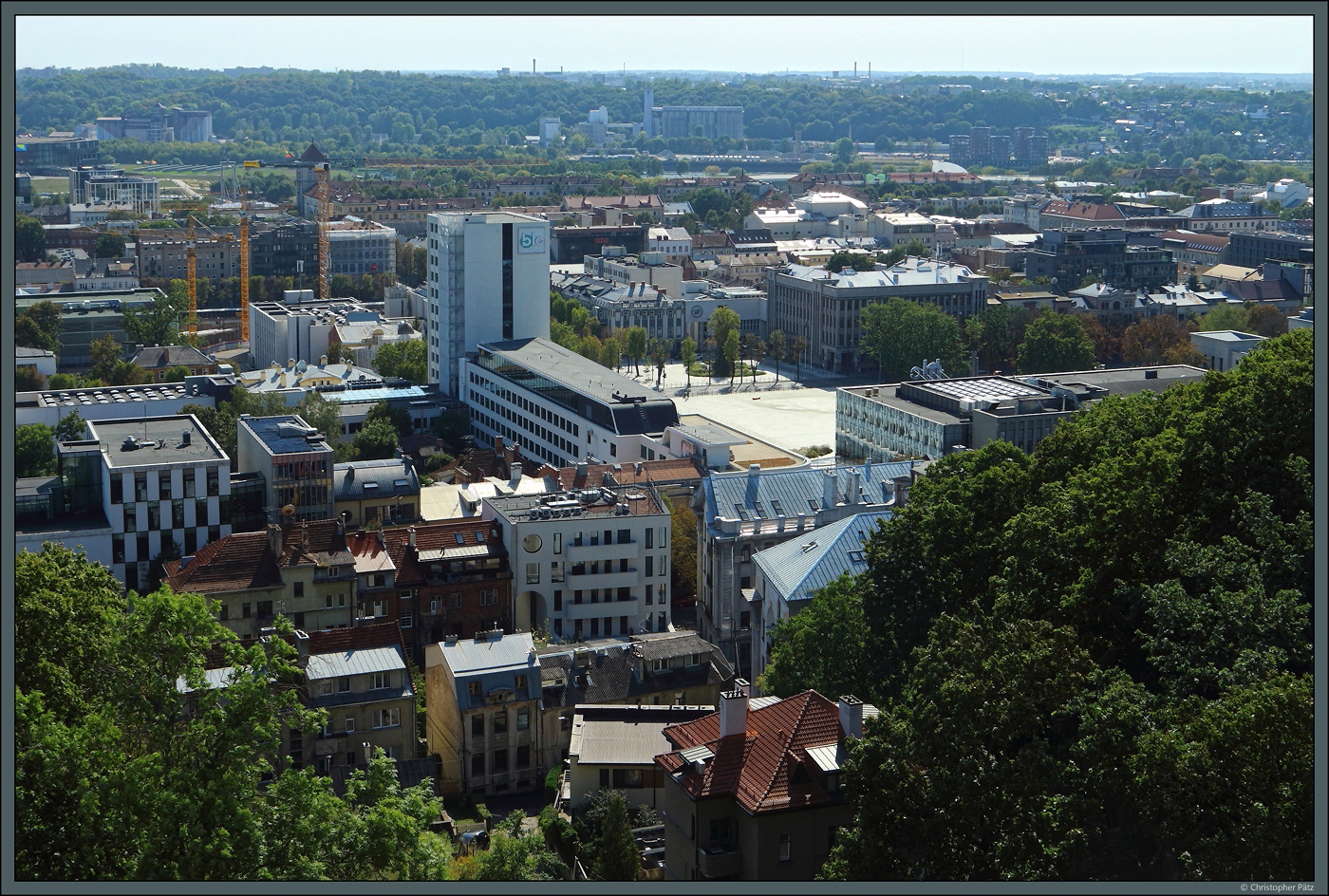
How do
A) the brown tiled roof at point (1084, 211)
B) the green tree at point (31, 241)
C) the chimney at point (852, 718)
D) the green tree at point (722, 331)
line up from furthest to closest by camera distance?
the brown tiled roof at point (1084, 211) < the green tree at point (31, 241) < the green tree at point (722, 331) < the chimney at point (852, 718)

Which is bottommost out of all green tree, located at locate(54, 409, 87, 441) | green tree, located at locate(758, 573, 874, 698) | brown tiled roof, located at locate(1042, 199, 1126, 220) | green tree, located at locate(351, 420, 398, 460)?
green tree, located at locate(351, 420, 398, 460)

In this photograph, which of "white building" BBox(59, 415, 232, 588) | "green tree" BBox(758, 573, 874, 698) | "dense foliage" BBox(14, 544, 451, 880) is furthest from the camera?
"white building" BBox(59, 415, 232, 588)

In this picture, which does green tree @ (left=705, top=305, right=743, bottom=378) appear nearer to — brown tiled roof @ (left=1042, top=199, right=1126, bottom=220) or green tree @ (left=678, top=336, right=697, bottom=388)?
green tree @ (left=678, top=336, right=697, bottom=388)

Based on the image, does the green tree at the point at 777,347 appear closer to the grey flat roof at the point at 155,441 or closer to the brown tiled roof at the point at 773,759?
the grey flat roof at the point at 155,441

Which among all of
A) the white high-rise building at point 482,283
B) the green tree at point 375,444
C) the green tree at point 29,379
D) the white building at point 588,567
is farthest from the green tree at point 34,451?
the white building at point 588,567

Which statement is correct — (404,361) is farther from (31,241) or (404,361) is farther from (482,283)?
(31,241)

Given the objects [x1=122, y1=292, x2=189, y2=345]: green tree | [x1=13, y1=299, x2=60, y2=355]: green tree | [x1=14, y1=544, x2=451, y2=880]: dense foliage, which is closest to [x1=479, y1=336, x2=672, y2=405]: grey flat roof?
[x1=122, y1=292, x2=189, y2=345]: green tree

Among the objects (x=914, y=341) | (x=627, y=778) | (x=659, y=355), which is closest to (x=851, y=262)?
(x=659, y=355)
